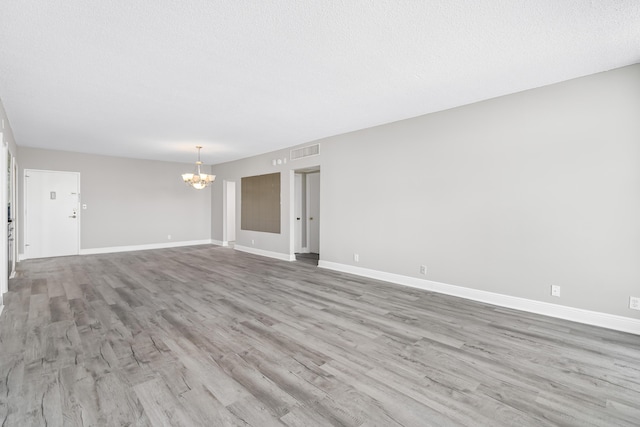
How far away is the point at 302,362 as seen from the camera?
7.75 ft

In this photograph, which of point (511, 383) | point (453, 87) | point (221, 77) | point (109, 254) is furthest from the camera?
point (109, 254)

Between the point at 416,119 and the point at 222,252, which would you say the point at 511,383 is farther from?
the point at 222,252

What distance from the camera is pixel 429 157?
4.40 meters

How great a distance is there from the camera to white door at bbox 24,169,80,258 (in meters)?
6.89

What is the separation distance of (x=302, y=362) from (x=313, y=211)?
5.63m

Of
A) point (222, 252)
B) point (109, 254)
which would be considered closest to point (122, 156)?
point (109, 254)

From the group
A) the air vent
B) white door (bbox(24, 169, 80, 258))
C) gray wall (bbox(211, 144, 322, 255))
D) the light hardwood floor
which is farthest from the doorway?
the light hardwood floor

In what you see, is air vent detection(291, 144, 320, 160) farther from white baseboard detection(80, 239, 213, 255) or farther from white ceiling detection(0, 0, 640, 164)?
white baseboard detection(80, 239, 213, 255)

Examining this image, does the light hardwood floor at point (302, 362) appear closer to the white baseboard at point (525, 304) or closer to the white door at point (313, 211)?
the white baseboard at point (525, 304)

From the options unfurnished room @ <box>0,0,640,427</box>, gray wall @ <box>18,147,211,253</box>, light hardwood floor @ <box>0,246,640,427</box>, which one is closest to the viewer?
light hardwood floor @ <box>0,246,640,427</box>

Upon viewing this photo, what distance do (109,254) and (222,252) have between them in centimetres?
282

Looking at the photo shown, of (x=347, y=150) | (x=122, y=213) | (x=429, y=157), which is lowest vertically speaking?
(x=122, y=213)

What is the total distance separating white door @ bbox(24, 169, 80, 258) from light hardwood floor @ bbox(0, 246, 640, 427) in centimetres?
379

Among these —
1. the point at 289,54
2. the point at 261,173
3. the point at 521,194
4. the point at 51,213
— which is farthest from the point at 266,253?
the point at 521,194
